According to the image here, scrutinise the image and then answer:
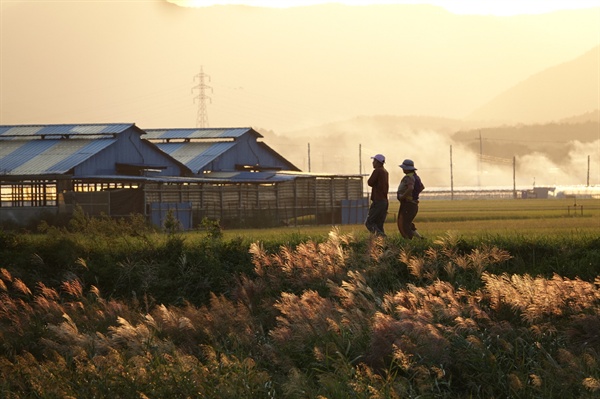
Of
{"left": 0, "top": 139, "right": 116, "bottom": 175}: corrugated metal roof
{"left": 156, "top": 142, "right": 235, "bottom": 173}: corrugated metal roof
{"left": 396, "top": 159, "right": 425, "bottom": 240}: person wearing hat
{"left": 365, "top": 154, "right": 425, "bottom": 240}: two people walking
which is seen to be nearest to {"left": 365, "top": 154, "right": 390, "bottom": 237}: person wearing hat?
{"left": 365, "top": 154, "right": 425, "bottom": 240}: two people walking

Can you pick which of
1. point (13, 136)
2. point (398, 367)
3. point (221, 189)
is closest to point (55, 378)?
point (398, 367)

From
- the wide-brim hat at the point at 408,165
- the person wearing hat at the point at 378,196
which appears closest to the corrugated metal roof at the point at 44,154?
the wide-brim hat at the point at 408,165

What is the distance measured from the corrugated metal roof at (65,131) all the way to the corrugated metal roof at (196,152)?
24.9ft

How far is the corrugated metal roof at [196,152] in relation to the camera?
82000 millimetres

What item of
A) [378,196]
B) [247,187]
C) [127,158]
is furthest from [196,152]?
[378,196]

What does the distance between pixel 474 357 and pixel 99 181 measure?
52.7 m

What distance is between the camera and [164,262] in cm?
2894

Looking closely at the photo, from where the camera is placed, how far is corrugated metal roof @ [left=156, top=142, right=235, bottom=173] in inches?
3228

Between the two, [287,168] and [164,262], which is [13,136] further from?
[164,262]

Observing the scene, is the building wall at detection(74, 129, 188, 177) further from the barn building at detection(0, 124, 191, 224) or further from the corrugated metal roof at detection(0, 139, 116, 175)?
the corrugated metal roof at detection(0, 139, 116, 175)

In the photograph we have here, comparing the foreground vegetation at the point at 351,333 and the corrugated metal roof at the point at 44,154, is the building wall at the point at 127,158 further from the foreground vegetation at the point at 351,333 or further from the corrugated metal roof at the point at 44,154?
the foreground vegetation at the point at 351,333

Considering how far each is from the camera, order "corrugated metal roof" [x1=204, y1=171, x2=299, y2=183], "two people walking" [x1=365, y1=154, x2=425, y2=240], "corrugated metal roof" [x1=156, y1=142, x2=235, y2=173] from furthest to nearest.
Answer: "corrugated metal roof" [x1=156, y1=142, x2=235, y2=173], "corrugated metal roof" [x1=204, y1=171, x2=299, y2=183], "two people walking" [x1=365, y1=154, x2=425, y2=240]

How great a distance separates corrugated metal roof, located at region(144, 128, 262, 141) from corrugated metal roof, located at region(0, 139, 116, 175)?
16.7 m

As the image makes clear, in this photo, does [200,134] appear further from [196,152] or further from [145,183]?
[145,183]
